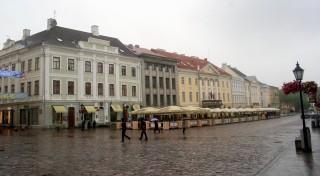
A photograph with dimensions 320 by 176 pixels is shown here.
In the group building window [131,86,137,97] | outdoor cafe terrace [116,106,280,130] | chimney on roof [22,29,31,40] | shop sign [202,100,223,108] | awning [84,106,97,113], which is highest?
chimney on roof [22,29,31,40]

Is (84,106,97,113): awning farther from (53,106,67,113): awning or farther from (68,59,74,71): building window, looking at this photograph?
(68,59,74,71): building window

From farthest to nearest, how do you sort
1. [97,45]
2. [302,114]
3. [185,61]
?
1. [185,61]
2. [97,45]
3. [302,114]

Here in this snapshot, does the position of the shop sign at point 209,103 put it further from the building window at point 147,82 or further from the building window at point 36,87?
the building window at point 36,87

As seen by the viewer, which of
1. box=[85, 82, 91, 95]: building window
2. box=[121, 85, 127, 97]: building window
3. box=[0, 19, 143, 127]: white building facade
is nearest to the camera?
box=[0, 19, 143, 127]: white building facade

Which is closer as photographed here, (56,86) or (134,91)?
(56,86)

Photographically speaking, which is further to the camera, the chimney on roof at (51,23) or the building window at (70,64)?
the chimney on roof at (51,23)

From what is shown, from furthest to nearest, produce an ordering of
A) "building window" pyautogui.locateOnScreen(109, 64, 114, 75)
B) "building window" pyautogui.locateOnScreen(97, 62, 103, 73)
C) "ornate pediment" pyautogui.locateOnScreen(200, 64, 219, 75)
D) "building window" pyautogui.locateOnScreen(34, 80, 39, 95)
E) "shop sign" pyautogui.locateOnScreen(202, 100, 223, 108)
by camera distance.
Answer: "ornate pediment" pyautogui.locateOnScreen(200, 64, 219, 75), "shop sign" pyautogui.locateOnScreen(202, 100, 223, 108), "building window" pyautogui.locateOnScreen(109, 64, 114, 75), "building window" pyautogui.locateOnScreen(97, 62, 103, 73), "building window" pyautogui.locateOnScreen(34, 80, 39, 95)

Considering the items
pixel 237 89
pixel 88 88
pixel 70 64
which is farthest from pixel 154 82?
pixel 237 89

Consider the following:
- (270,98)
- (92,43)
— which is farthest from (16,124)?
(270,98)

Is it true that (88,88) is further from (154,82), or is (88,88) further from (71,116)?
(154,82)

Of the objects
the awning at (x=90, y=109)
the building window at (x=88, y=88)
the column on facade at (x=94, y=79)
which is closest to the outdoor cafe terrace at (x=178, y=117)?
the awning at (x=90, y=109)

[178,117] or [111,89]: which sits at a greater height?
[111,89]

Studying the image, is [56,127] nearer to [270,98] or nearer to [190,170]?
[190,170]

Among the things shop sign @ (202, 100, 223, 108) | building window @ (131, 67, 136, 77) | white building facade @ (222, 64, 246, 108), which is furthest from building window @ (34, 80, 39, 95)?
white building facade @ (222, 64, 246, 108)
